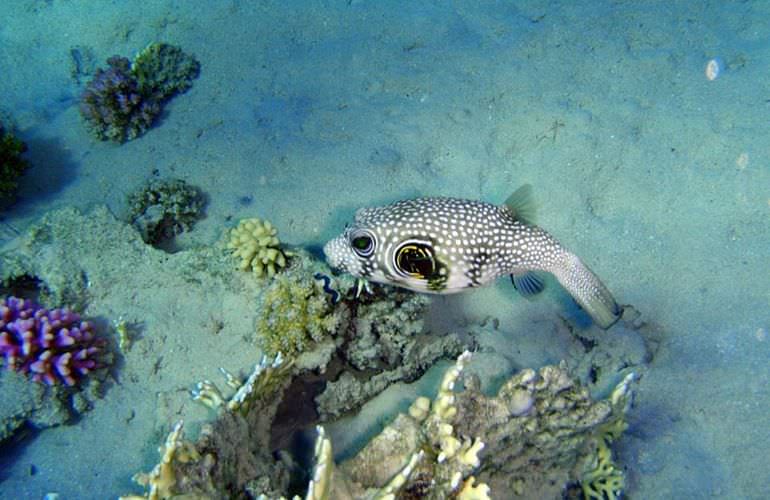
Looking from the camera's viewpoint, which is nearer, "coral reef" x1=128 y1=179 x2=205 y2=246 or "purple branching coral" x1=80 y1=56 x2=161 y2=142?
"coral reef" x1=128 y1=179 x2=205 y2=246

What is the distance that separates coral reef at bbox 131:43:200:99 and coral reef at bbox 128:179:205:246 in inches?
89.7

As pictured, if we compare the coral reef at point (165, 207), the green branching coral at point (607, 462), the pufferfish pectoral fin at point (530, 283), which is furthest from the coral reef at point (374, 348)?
the coral reef at point (165, 207)

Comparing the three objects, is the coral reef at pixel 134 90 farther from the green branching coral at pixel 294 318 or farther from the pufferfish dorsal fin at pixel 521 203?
the pufferfish dorsal fin at pixel 521 203

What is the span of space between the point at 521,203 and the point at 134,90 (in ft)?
21.6

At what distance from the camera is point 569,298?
584 cm

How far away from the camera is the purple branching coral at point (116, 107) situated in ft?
24.8

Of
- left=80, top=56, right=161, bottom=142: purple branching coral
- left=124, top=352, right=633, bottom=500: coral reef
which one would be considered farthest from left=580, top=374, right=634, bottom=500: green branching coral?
left=80, top=56, right=161, bottom=142: purple branching coral

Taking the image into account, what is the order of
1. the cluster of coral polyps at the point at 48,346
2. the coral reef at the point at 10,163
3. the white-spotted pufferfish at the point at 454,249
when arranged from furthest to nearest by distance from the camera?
1. the coral reef at the point at 10,163
2. the cluster of coral polyps at the point at 48,346
3. the white-spotted pufferfish at the point at 454,249

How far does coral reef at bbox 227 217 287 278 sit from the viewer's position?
4.69 metres

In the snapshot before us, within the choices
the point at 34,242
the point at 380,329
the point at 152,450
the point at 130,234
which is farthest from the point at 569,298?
the point at 34,242

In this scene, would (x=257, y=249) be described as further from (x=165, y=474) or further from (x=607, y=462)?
(x=607, y=462)

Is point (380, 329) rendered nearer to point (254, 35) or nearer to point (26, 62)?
point (254, 35)

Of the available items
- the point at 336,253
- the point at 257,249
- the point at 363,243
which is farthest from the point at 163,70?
the point at 363,243

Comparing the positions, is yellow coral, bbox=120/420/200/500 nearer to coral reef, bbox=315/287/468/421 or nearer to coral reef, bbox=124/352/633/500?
coral reef, bbox=124/352/633/500
